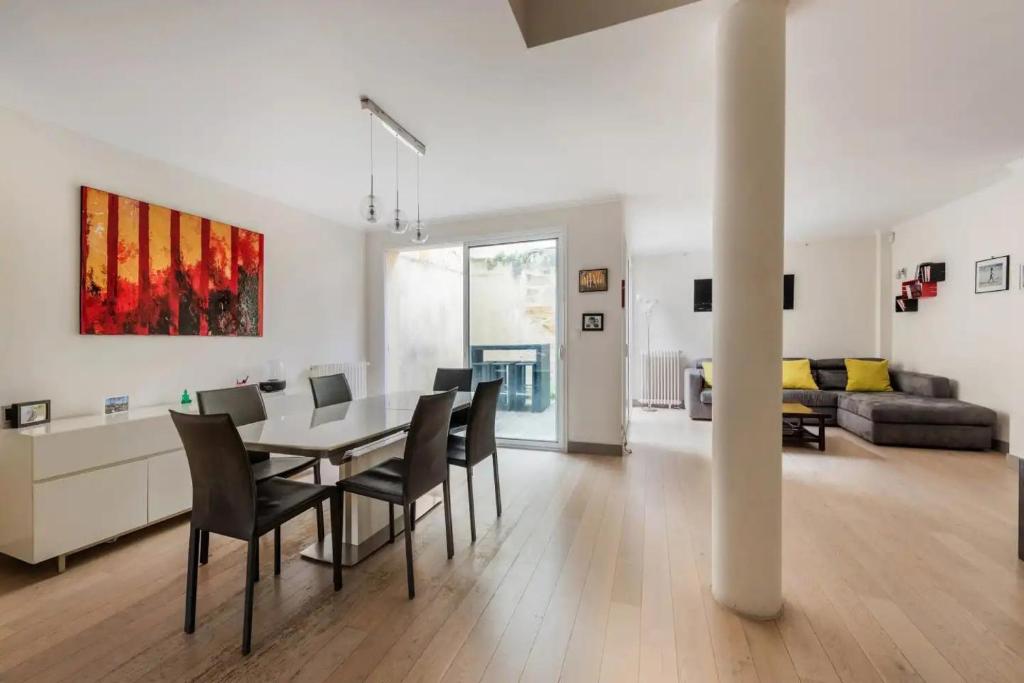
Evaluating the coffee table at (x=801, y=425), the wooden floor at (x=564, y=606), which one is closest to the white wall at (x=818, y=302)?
the coffee table at (x=801, y=425)

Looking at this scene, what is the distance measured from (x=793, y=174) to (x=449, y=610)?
425 cm

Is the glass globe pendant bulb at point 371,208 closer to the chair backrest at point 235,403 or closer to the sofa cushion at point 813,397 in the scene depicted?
the chair backrest at point 235,403

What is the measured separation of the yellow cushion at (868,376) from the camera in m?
5.21

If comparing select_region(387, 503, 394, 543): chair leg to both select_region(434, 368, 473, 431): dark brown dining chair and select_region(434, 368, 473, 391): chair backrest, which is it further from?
select_region(434, 368, 473, 391): chair backrest

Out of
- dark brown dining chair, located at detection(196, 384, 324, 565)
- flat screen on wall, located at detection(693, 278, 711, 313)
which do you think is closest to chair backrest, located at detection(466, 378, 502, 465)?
dark brown dining chair, located at detection(196, 384, 324, 565)

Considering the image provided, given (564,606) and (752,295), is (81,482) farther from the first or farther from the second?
(752,295)

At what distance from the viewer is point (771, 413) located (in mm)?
1711

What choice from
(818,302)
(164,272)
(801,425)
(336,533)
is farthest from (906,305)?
(164,272)

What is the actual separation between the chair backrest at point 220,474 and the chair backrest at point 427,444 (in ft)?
2.12

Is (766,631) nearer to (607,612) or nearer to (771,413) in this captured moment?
(607,612)

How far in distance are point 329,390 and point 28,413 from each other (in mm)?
1599

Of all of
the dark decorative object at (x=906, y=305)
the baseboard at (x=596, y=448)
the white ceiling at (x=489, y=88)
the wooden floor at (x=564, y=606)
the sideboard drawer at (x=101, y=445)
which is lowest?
the wooden floor at (x=564, y=606)

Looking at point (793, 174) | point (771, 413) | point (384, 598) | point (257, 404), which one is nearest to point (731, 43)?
point (771, 413)

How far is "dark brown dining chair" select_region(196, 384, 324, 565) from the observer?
2.27 meters
